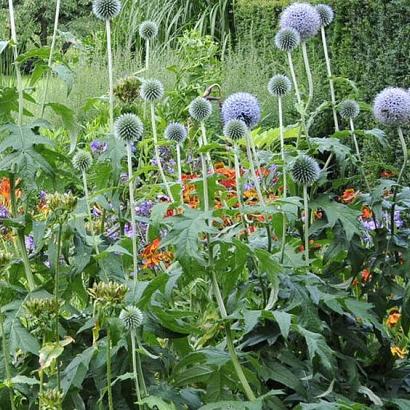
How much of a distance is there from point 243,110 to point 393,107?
0.39 m

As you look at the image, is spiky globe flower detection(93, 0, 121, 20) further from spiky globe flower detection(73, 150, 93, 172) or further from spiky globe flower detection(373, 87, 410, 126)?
spiky globe flower detection(373, 87, 410, 126)

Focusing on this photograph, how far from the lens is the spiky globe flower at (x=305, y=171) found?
196 cm

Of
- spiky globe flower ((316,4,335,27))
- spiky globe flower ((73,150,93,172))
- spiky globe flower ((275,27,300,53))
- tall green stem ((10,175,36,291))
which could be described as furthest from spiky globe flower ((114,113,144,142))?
spiky globe flower ((316,4,335,27))

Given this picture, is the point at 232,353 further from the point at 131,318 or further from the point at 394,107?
the point at 394,107

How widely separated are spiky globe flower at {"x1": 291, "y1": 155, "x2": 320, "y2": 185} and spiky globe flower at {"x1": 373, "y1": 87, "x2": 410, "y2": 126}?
1.14ft

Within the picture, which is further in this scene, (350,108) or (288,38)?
(350,108)

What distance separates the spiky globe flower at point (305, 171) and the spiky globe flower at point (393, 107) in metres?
0.35

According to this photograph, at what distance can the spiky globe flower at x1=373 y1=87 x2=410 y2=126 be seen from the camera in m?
2.23

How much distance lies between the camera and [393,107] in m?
2.23

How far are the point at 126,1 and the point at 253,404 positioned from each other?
914 centimetres

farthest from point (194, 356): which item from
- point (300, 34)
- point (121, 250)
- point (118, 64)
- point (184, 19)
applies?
point (184, 19)

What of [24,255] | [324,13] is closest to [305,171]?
[24,255]

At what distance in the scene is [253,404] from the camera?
5.06ft

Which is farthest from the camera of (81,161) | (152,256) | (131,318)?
(152,256)
